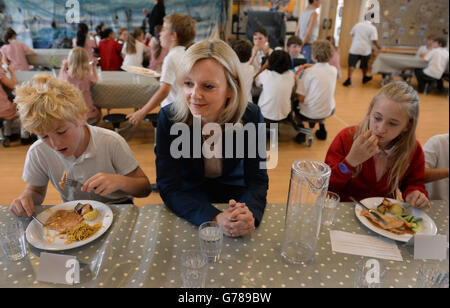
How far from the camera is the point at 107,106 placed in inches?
124

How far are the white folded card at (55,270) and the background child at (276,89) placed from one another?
7.63ft

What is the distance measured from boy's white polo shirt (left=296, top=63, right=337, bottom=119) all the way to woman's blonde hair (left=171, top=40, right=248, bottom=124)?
2026 millimetres

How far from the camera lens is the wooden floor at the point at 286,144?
0.97 metres

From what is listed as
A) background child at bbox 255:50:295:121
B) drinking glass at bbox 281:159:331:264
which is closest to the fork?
drinking glass at bbox 281:159:331:264

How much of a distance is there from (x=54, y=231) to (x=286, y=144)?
161 cm

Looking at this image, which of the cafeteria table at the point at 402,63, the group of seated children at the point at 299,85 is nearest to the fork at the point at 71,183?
the group of seated children at the point at 299,85

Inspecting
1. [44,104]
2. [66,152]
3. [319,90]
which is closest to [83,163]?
[66,152]

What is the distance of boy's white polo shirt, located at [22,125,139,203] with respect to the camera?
1148mm

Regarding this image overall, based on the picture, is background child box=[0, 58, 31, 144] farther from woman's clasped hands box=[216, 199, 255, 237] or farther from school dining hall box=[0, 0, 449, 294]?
woman's clasped hands box=[216, 199, 255, 237]

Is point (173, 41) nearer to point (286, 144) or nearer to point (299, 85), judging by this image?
point (286, 144)
